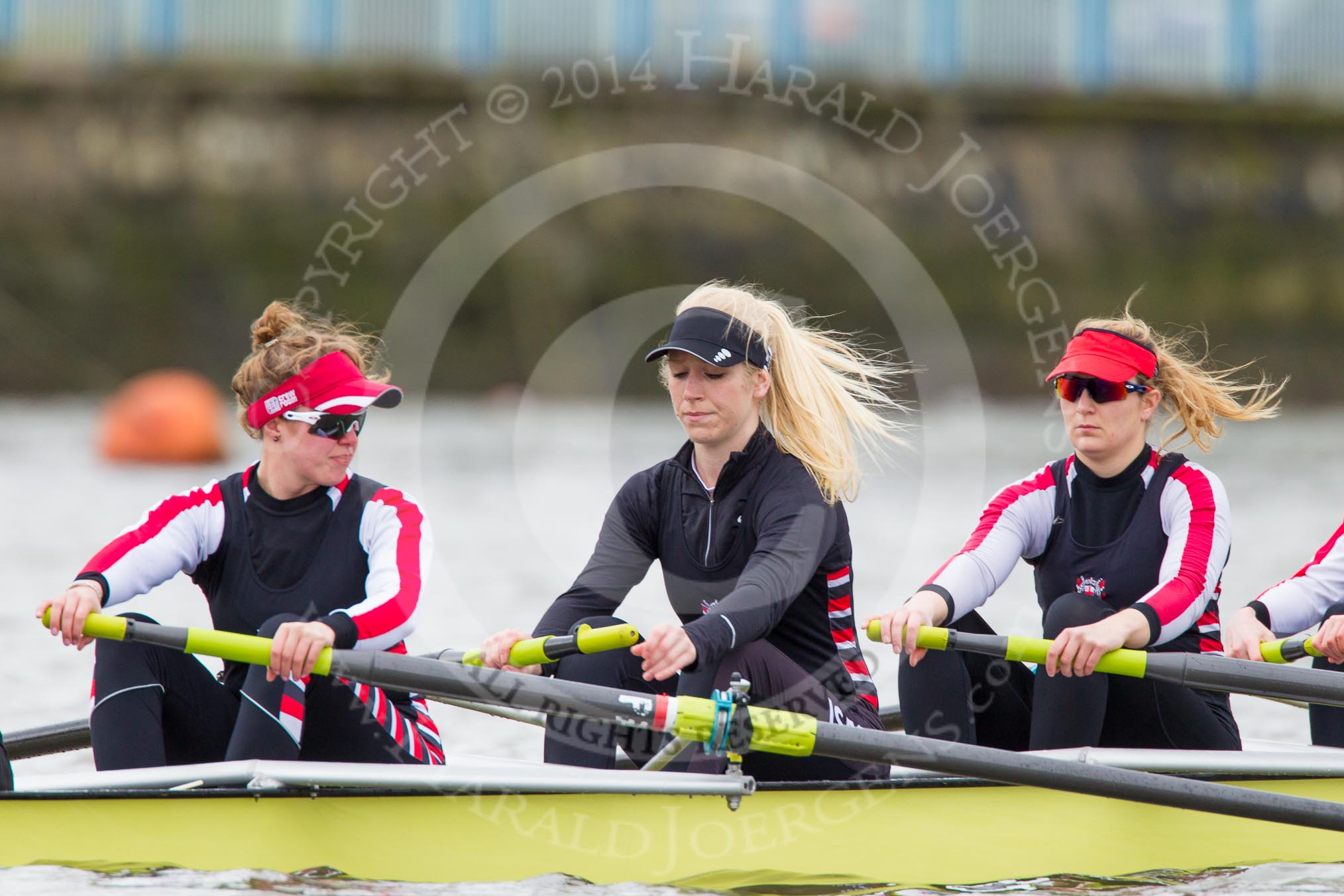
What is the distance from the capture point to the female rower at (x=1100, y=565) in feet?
12.6

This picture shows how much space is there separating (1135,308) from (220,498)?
16.3 m

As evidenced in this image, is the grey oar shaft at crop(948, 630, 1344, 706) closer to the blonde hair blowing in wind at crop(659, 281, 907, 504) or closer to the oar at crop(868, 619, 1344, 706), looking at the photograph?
the oar at crop(868, 619, 1344, 706)

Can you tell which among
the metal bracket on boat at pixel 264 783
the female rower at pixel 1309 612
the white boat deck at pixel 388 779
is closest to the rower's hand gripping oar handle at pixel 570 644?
the white boat deck at pixel 388 779

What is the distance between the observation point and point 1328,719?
166 inches

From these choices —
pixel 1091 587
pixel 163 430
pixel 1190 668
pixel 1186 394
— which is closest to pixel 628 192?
pixel 163 430

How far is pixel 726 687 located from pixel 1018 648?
73cm

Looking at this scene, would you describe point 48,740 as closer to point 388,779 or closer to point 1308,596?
point 388,779

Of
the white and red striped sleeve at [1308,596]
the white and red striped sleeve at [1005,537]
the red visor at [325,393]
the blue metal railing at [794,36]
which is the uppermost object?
the blue metal railing at [794,36]

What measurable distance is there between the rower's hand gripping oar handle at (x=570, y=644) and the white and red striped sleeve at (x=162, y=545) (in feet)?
2.35

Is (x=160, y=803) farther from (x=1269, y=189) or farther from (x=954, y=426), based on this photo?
(x=1269, y=189)

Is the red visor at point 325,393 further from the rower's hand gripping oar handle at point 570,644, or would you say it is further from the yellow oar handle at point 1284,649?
the yellow oar handle at point 1284,649

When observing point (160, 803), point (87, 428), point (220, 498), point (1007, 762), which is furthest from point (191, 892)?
point (87, 428)

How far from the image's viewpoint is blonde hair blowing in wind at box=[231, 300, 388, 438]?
12.4 feet

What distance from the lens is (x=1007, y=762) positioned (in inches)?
139
